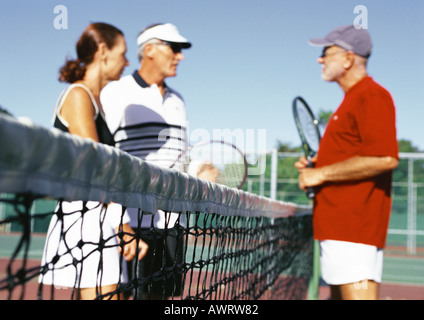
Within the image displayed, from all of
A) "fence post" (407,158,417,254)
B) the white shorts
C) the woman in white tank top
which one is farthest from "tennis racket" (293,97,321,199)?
"fence post" (407,158,417,254)

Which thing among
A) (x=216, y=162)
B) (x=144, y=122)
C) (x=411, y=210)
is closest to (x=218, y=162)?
(x=216, y=162)

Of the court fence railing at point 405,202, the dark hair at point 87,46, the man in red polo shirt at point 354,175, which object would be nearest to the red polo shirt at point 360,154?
the man in red polo shirt at point 354,175

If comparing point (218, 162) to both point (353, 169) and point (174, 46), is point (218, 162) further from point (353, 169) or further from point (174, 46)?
point (353, 169)

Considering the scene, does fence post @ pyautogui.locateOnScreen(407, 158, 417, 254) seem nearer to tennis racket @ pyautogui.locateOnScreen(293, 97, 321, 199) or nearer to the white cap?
tennis racket @ pyautogui.locateOnScreen(293, 97, 321, 199)

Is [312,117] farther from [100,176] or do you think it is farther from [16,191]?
[16,191]

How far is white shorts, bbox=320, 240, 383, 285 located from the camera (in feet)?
6.39

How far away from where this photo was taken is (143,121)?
7.39 ft

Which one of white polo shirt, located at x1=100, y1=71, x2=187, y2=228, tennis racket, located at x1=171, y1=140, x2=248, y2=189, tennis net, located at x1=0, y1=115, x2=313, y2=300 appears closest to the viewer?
tennis net, located at x1=0, y1=115, x2=313, y2=300

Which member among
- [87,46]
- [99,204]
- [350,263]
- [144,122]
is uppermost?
[87,46]

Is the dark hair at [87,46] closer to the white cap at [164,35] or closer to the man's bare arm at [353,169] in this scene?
the white cap at [164,35]

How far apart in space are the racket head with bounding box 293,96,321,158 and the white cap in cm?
80

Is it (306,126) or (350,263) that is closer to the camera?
(350,263)

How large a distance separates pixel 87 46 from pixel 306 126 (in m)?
1.55
